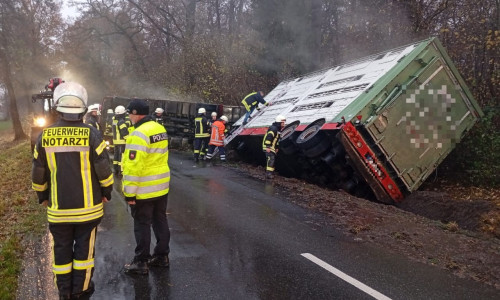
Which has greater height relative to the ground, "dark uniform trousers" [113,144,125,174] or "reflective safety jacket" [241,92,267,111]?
"reflective safety jacket" [241,92,267,111]

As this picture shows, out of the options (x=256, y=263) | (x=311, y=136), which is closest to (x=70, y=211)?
(x=256, y=263)

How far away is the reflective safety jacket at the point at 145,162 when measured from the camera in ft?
12.4

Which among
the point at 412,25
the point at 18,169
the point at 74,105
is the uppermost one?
the point at 412,25

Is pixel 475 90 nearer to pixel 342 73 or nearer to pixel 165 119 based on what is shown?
pixel 342 73

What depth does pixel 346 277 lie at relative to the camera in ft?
13.1

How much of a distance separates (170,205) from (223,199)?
3.35ft

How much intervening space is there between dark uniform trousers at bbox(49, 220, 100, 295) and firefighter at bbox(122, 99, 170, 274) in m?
0.61

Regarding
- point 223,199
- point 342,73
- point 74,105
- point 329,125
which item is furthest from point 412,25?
point 74,105

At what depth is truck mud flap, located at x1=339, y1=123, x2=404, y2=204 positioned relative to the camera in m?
7.52

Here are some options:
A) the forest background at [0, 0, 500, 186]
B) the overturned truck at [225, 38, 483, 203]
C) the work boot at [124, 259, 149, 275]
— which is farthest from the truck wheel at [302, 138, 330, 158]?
the work boot at [124, 259, 149, 275]

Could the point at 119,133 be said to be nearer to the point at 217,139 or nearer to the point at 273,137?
the point at 273,137

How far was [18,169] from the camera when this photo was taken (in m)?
11.9

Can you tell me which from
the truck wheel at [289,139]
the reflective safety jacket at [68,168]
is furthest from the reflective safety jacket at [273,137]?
the reflective safety jacket at [68,168]

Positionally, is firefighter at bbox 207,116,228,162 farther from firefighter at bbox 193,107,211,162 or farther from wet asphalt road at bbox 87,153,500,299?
wet asphalt road at bbox 87,153,500,299
